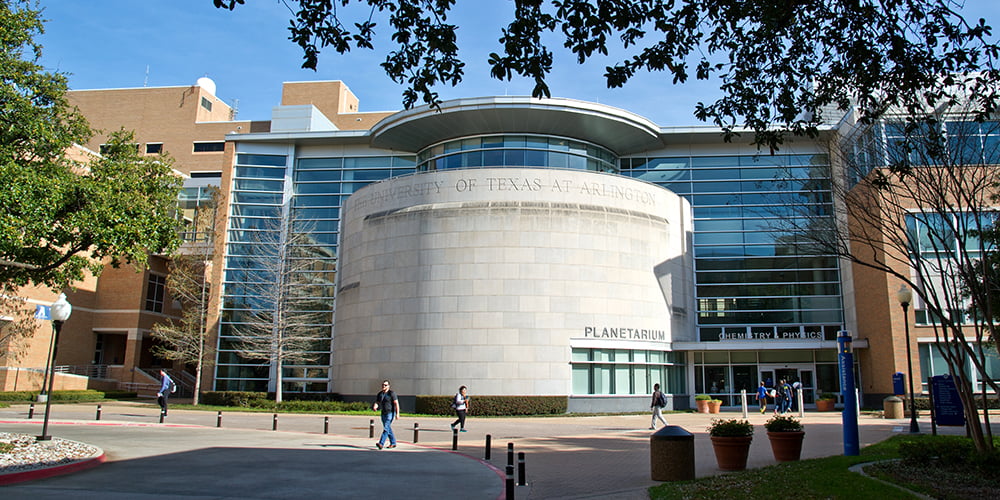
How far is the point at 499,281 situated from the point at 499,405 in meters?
6.17

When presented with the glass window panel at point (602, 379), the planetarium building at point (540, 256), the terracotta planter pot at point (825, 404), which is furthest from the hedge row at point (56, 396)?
the terracotta planter pot at point (825, 404)

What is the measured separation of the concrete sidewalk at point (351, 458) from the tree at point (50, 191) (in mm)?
4996

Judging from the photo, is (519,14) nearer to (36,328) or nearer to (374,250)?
(374,250)

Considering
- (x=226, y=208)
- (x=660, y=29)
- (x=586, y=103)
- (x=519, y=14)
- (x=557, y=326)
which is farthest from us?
(x=226, y=208)

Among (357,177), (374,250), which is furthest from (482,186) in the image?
(357,177)

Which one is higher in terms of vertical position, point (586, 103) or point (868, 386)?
point (586, 103)

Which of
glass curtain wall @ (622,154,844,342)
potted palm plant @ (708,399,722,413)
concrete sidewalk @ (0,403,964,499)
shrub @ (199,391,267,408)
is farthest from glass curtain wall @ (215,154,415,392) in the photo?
potted palm plant @ (708,399,722,413)

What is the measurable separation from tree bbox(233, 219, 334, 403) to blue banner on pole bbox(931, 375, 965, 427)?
102 ft

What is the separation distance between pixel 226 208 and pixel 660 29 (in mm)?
41158

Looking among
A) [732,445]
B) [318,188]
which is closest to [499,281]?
[318,188]

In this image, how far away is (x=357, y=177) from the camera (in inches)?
1857

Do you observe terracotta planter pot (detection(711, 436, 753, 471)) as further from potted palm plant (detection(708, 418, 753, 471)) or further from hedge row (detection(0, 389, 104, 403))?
hedge row (detection(0, 389, 104, 403))

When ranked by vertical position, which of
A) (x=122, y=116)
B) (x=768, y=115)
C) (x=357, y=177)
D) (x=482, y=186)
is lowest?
(x=768, y=115)

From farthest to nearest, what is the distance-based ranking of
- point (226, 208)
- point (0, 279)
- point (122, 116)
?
point (122, 116) < point (226, 208) < point (0, 279)
